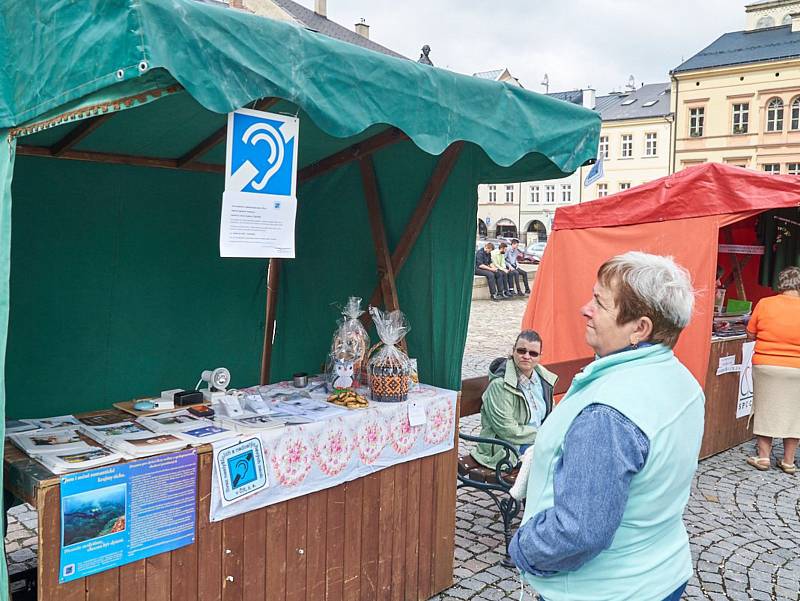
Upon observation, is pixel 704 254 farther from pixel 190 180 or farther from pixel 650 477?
pixel 650 477

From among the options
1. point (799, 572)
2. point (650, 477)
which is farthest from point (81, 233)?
point (799, 572)

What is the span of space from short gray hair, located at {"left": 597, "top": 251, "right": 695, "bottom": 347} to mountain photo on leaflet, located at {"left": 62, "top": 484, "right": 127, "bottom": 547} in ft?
5.67

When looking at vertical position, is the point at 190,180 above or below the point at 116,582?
above

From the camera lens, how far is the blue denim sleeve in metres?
1.48

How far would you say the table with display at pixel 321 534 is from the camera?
7.43 feet

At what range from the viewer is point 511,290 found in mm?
18469

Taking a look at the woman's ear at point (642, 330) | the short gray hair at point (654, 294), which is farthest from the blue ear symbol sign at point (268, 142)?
the woman's ear at point (642, 330)

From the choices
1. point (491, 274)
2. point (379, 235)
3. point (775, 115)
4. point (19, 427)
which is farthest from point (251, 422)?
point (775, 115)

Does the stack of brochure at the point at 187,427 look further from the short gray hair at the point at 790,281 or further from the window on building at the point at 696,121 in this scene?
the window on building at the point at 696,121

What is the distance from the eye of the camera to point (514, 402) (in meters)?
4.09

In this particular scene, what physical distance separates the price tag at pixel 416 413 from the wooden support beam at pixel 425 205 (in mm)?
815

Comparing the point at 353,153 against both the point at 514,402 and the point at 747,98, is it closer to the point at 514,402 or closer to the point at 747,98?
the point at 514,402

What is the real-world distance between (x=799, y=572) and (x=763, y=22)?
44.6m

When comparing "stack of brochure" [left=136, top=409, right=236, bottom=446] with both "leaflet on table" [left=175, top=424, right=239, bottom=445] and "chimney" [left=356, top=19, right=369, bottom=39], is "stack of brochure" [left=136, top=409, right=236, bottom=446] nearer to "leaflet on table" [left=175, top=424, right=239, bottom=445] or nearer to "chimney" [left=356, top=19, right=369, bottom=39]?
"leaflet on table" [left=175, top=424, right=239, bottom=445]
